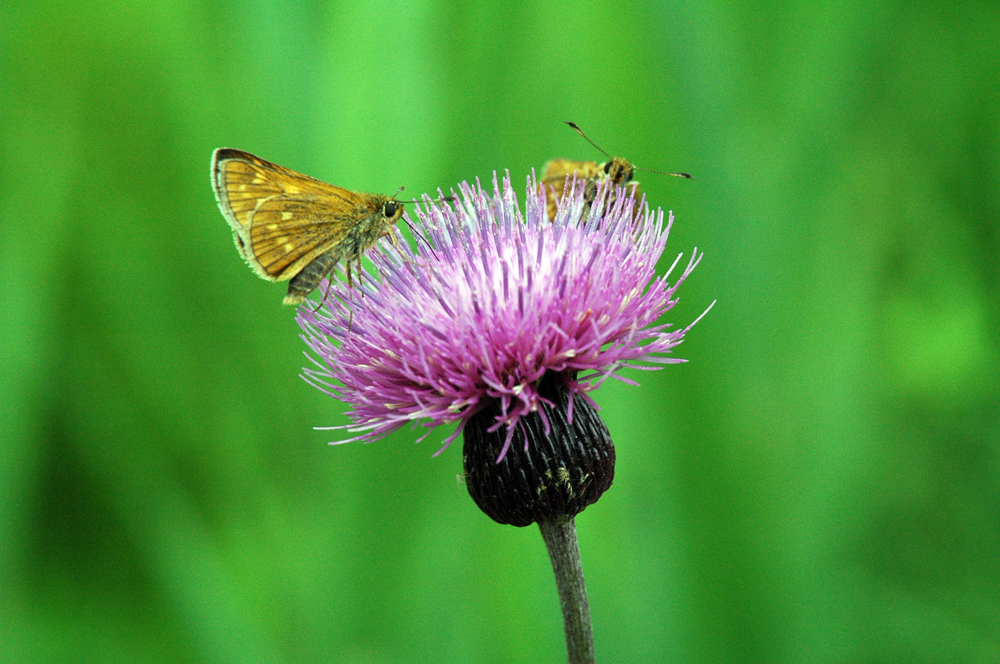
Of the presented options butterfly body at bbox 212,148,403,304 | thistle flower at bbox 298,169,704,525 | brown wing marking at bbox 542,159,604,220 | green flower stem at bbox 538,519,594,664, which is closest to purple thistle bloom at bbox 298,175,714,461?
thistle flower at bbox 298,169,704,525

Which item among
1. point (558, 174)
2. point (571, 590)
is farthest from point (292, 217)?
point (571, 590)

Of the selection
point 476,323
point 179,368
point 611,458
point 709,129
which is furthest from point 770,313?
point 179,368

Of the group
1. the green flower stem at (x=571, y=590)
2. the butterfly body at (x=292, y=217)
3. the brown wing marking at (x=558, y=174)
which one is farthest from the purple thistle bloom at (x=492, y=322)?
the brown wing marking at (x=558, y=174)

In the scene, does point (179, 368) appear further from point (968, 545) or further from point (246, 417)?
point (968, 545)

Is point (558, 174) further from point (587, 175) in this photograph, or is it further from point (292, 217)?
point (292, 217)

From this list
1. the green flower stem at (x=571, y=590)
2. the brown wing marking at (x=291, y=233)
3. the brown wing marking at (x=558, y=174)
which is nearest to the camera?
the green flower stem at (x=571, y=590)

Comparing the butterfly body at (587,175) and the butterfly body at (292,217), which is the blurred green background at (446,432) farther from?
the butterfly body at (292,217)

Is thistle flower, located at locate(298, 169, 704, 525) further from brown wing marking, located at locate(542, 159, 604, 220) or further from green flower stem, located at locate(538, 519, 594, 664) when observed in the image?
brown wing marking, located at locate(542, 159, 604, 220)
